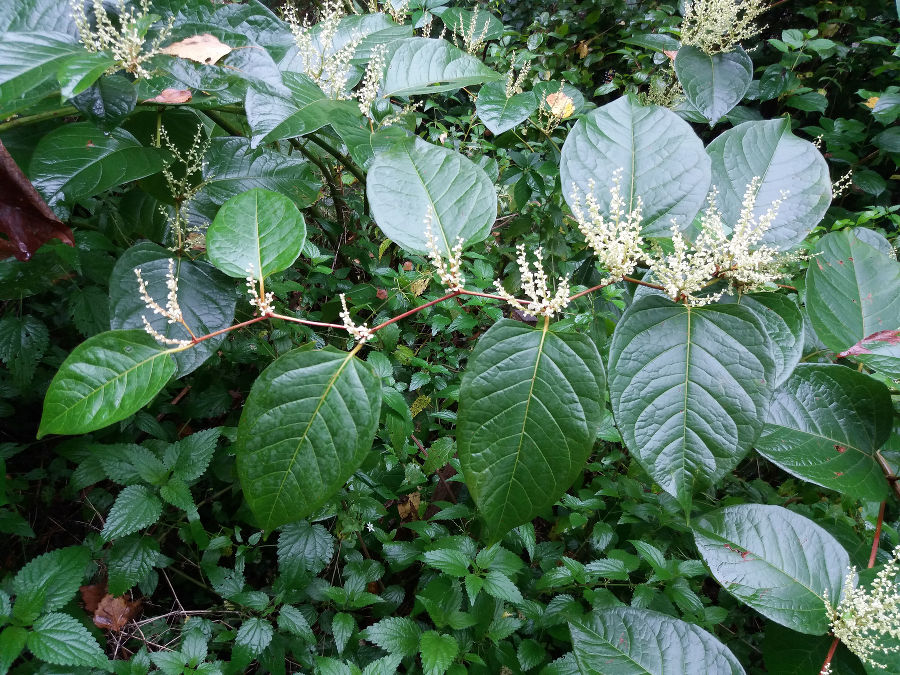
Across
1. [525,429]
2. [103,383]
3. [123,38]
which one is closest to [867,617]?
[525,429]

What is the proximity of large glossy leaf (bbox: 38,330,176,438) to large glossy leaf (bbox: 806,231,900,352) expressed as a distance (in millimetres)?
922

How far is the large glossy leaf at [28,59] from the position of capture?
1.91 feet

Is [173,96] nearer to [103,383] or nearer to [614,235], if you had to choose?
[103,383]

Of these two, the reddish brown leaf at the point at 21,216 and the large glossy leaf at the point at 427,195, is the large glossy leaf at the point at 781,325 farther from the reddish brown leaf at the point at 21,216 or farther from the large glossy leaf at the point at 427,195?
the reddish brown leaf at the point at 21,216

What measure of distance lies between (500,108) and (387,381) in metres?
0.78

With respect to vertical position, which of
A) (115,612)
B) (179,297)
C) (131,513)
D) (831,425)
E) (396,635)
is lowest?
(115,612)

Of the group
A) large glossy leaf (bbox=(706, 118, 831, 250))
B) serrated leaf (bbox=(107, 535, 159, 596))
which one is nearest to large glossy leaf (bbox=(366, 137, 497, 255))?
large glossy leaf (bbox=(706, 118, 831, 250))

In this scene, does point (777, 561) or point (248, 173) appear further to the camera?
point (248, 173)

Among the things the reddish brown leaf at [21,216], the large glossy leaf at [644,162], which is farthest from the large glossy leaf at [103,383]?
the large glossy leaf at [644,162]

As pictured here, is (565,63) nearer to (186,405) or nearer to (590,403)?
(186,405)

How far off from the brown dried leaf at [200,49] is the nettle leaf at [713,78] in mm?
1106

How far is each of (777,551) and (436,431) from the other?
125cm

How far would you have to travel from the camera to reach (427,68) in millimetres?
906

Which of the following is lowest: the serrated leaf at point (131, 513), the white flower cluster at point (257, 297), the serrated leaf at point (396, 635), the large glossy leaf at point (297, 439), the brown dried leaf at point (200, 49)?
the serrated leaf at point (396, 635)
